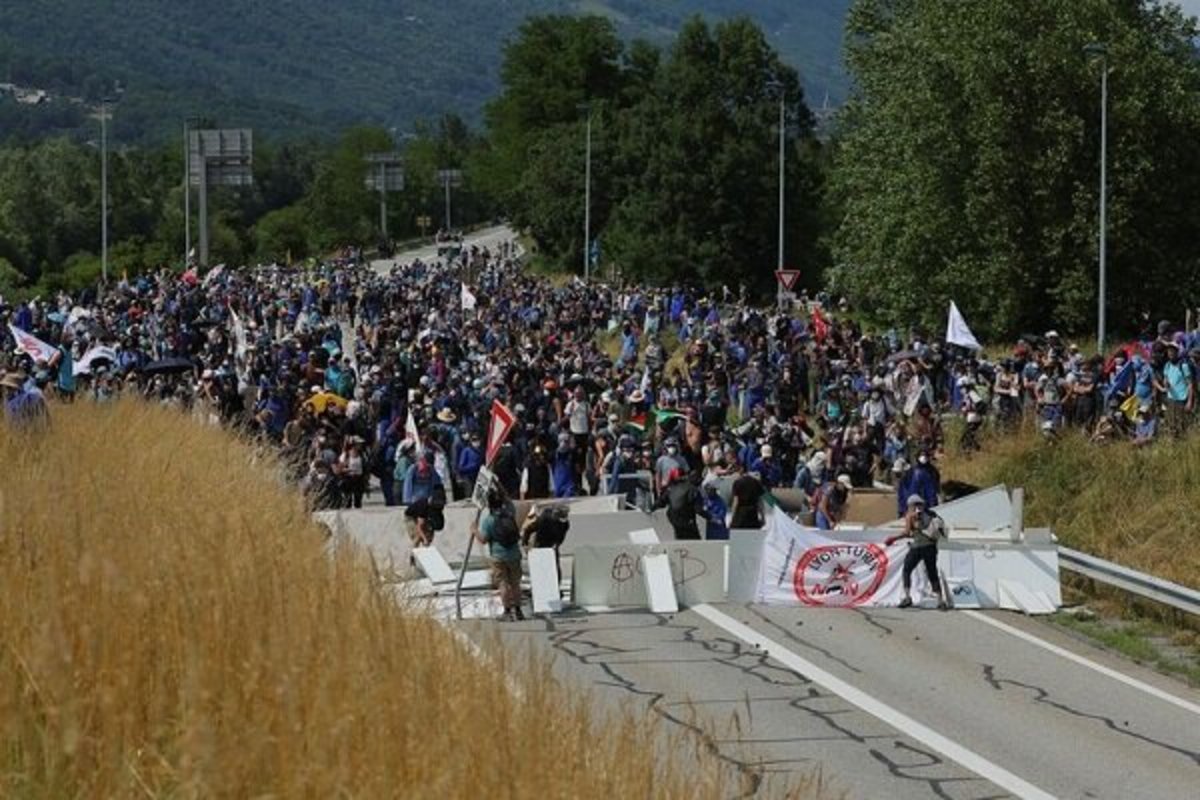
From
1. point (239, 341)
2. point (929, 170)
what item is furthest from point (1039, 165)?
point (239, 341)

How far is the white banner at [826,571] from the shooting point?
2375cm

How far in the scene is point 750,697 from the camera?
18.3 m

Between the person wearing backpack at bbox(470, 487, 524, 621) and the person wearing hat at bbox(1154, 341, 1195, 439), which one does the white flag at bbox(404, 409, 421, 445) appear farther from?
the person wearing hat at bbox(1154, 341, 1195, 439)

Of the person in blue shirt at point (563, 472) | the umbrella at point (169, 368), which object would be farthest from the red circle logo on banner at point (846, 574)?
the umbrella at point (169, 368)

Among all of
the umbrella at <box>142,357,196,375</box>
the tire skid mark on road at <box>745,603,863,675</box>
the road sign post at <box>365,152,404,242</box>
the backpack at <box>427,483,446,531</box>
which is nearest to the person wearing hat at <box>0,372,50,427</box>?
the tire skid mark on road at <box>745,603,863,675</box>

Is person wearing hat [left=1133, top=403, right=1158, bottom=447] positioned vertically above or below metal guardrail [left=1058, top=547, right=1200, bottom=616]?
above

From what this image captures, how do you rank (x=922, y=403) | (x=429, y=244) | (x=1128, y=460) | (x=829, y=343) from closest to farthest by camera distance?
(x=1128, y=460) → (x=922, y=403) → (x=829, y=343) → (x=429, y=244)

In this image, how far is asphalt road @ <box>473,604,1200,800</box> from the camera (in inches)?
621

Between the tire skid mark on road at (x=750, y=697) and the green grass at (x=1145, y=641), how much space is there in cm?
287

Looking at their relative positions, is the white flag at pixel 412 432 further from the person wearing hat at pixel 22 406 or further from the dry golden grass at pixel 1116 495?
the person wearing hat at pixel 22 406

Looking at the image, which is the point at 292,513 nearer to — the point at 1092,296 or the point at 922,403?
the point at 922,403

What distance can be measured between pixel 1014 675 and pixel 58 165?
7182 inches

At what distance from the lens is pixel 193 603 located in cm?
787

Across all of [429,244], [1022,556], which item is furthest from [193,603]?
[429,244]
